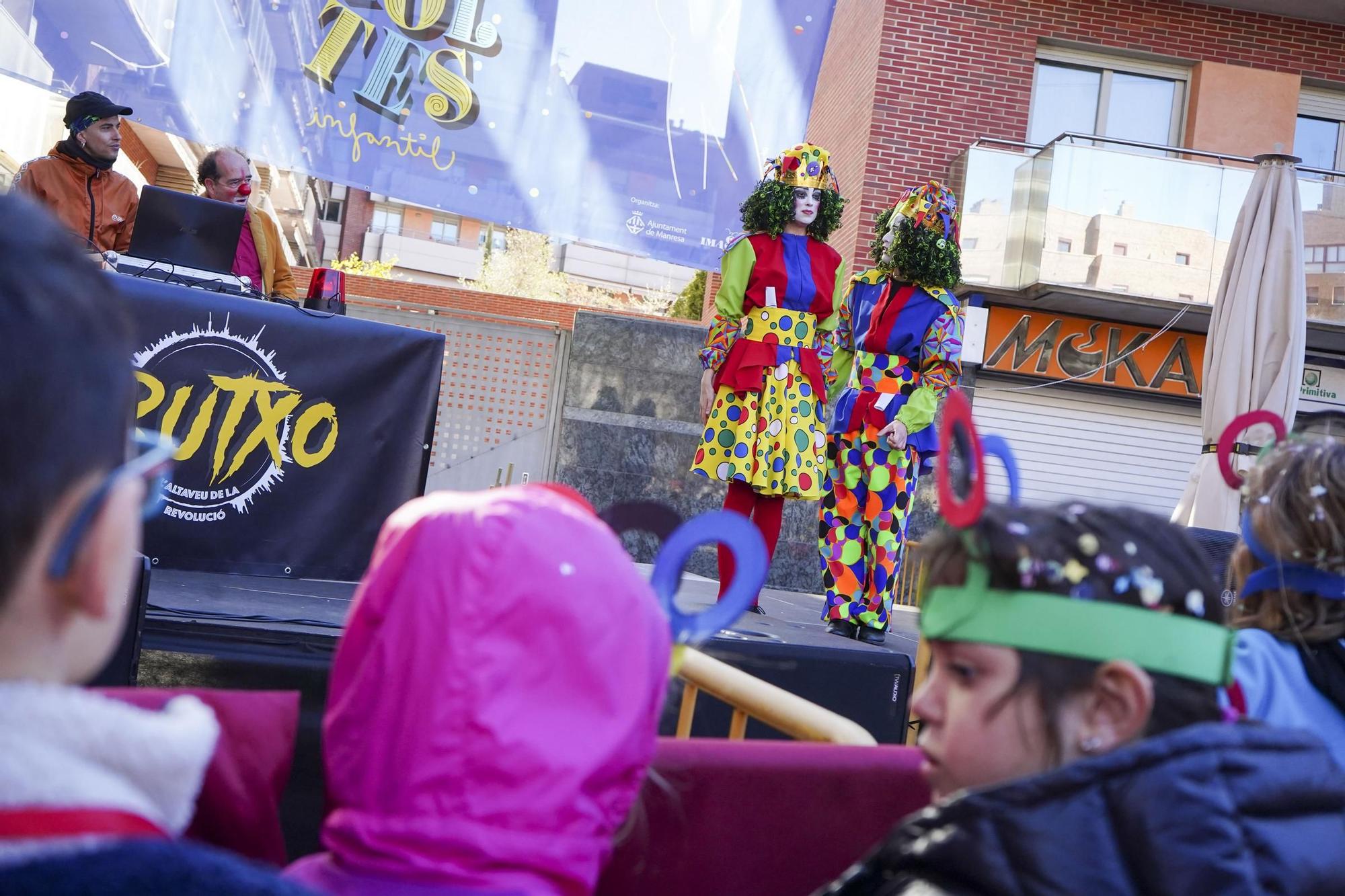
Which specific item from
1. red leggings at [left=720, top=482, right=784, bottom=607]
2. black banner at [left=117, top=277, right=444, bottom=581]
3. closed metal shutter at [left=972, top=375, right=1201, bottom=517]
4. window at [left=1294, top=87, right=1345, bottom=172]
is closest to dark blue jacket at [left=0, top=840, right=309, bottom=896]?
black banner at [left=117, top=277, right=444, bottom=581]

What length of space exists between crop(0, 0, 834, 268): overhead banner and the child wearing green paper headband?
5.74 metres

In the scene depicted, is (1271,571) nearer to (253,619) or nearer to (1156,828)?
(1156,828)

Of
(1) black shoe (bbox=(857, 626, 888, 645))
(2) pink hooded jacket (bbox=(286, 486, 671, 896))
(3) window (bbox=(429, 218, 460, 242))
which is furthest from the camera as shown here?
(3) window (bbox=(429, 218, 460, 242))

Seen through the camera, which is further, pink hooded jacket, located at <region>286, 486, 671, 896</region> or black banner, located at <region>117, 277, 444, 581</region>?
Result: black banner, located at <region>117, 277, 444, 581</region>

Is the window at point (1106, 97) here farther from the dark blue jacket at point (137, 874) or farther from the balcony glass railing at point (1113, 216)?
the dark blue jacket at point (137, 874)

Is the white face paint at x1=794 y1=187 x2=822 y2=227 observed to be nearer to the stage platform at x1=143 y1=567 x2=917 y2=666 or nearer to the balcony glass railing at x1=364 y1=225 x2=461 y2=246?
the stage platform at x1=143 y1=567 x2=917 y2=666

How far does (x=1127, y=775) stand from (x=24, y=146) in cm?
1527

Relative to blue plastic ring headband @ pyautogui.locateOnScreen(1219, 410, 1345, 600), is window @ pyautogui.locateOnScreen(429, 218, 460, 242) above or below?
above

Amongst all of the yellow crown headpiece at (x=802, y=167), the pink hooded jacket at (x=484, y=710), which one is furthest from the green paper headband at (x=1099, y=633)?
the yellow crown headpiece at (x=802, y=167)

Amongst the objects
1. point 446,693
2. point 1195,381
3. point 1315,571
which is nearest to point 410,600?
point 446,693

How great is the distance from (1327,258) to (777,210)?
367 inches

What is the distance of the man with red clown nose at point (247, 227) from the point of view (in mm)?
5711

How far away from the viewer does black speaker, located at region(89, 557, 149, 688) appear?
2.35 metres

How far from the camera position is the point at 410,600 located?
3.32ft
